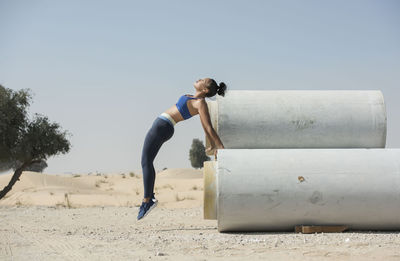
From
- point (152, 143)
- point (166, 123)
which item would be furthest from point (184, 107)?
point (152, 143)

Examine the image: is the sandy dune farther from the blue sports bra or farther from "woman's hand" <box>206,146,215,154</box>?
"woman's hand" <box>206,146,215,154</box>

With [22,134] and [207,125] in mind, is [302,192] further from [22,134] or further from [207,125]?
[22,134]

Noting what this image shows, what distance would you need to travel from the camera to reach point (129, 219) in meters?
10.9

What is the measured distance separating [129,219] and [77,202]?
9314 mm

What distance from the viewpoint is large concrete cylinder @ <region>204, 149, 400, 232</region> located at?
6.57 meters

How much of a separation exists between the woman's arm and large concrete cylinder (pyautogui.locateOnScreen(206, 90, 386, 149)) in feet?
0.36

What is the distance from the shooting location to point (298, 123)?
7246 millimetres

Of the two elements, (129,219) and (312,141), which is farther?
(129,219)

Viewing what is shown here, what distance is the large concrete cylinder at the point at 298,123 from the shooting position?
7.23m

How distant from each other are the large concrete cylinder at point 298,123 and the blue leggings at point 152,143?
103 centimetres

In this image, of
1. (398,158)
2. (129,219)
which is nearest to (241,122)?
(398,158)

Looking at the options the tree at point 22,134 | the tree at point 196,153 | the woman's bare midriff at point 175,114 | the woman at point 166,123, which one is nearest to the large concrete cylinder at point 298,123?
the woman at point 166,123

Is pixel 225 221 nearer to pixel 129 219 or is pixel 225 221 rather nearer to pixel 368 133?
pixel 368 133

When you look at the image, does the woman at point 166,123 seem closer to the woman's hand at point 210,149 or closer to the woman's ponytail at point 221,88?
the woman's ponytail at point 221,88
